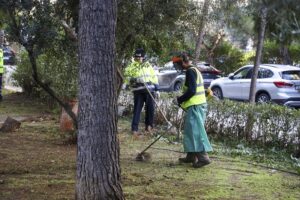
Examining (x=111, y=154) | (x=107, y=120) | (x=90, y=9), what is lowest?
(x=111, y=154)

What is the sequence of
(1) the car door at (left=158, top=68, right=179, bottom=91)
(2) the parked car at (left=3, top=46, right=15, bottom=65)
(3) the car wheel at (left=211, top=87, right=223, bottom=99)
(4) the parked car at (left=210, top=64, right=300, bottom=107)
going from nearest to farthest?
(2) the parked car at (left=3, top=46, right=15, bottom=65) → (4) the parked car at (left=210, top=64, right=300, bottom=107) → (3) the car wheel at (left=211, top=87, right=223, bottom=99) → (1) the car door at (left=158, top=68, right=179, bottom=91)

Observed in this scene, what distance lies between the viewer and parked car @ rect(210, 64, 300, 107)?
54.0 ft

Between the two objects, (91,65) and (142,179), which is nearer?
(91,65)

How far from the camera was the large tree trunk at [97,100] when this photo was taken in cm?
479

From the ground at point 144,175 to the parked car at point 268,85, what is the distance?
8.14 metres

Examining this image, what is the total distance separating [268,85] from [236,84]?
5.94ft

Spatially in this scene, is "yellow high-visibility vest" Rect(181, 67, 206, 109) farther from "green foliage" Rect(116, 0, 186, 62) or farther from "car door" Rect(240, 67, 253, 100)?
"car door" Rect(240, 67, 253, 100)

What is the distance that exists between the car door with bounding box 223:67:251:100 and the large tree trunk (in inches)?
555

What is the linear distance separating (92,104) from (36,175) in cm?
222

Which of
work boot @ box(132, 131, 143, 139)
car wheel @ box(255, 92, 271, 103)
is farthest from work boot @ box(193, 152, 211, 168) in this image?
car wheel @ box(255, 92, 271, 103)

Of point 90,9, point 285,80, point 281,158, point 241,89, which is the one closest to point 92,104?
point 90,9

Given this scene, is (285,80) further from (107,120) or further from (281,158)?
(107,120)

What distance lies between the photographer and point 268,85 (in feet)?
56.6

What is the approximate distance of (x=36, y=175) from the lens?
662 cm
